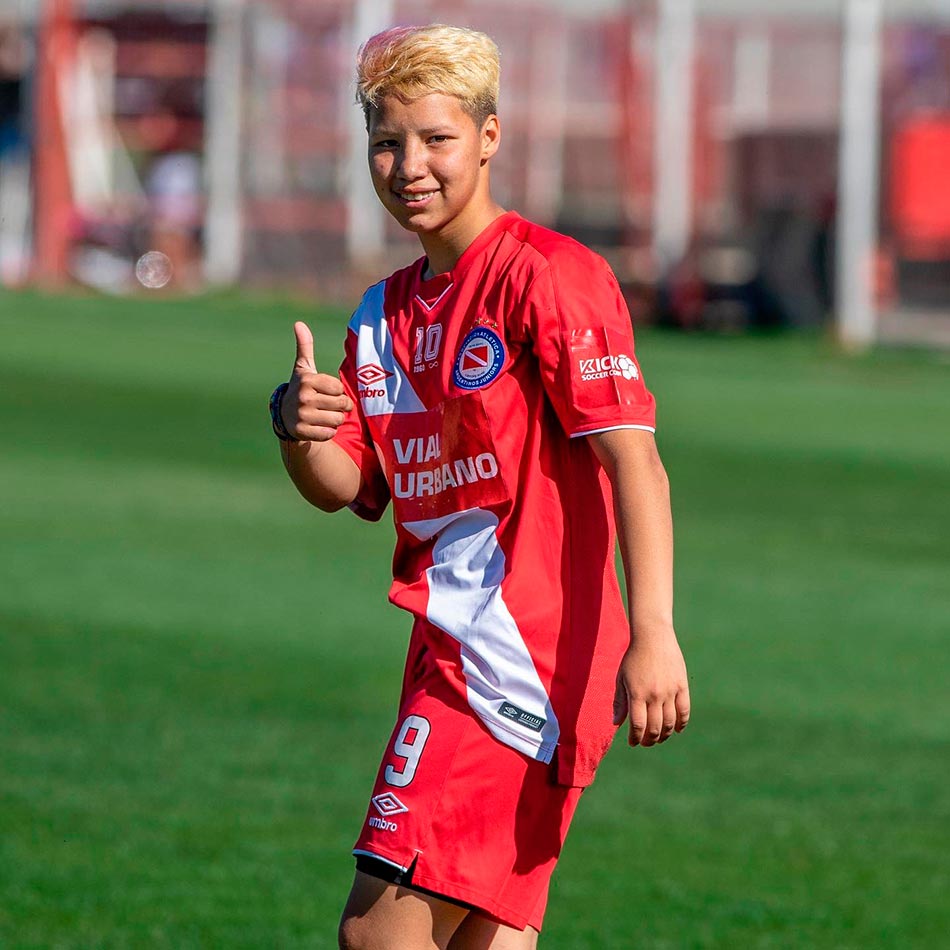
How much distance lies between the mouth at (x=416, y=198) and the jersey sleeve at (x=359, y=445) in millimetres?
334

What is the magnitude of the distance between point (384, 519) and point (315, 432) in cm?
1001

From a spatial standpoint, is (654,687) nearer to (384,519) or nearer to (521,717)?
(521,717)

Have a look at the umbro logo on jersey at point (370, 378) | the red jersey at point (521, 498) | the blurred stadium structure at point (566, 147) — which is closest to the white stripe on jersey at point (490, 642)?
the red jersey at point (521, 498)

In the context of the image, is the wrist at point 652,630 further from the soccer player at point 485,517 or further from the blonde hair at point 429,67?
the blonde hair at point 429,67

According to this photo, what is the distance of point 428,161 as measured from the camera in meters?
3.62

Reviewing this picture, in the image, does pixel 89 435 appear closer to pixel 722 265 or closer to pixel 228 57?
pixel 722 265

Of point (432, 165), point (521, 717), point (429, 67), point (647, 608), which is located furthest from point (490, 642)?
point (429, 67)

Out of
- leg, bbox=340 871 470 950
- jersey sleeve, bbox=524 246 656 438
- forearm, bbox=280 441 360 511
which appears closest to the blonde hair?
jersey sleeve, bbox=524 246 656 438

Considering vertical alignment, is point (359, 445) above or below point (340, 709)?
above

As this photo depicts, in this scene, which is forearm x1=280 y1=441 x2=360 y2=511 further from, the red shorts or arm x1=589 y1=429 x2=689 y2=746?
arm x1=589 y1=429 x2=689 y2=746

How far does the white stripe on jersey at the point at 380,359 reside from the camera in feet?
12.3

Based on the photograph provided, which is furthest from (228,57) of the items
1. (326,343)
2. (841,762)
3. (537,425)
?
(537,425)

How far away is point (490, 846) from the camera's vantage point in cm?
358

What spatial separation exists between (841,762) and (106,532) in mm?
6325
